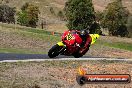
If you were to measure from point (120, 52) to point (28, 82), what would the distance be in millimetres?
30631

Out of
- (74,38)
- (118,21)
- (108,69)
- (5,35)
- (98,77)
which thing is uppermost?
(98,77)

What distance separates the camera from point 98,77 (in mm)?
10266

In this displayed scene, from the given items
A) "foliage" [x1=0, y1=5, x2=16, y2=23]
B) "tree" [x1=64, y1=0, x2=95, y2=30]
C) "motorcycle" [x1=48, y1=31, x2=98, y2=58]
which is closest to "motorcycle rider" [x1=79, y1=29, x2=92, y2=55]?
"motorcycle" [x1=48, y1=31, x2=98, y2=58]

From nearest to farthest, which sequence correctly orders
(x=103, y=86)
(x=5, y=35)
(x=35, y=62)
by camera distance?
(x=103, y=86)
(x=35, y=62)
(x=5, y=35)

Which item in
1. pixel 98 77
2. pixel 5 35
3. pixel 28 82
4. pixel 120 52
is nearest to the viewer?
pixel 98 77

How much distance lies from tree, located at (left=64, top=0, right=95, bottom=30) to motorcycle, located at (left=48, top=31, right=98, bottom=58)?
56341 mm

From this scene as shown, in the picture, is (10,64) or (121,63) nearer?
(10,64)

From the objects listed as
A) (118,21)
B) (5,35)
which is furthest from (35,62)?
(118,21)

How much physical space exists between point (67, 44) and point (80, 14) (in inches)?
2294

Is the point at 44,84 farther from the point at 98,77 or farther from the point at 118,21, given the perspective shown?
the point at 118,21

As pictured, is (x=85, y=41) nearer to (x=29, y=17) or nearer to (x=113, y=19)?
(x=113, y=19)

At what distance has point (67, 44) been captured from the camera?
2189 cm

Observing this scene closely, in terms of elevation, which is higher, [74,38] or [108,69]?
[74,38]

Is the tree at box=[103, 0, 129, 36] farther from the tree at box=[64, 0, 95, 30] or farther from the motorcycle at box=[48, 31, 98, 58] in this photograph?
the motorcycle at box=[48, 31, 98, 58]
